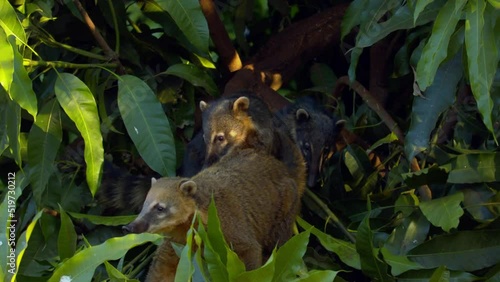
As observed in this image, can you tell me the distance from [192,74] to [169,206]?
1.31 meters

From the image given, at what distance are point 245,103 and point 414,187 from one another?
1352 mm

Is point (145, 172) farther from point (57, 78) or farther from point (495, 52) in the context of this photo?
point (495, 52)

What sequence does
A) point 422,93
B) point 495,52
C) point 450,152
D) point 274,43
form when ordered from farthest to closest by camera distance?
point 274,43 < point 450,152 < point 422,93 < point 495,52

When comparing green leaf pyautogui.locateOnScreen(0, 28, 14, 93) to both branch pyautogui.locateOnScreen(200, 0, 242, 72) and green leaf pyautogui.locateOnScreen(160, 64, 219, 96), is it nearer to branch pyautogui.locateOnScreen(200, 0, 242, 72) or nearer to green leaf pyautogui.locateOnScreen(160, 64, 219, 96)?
green leaf pyautogui.locateOnScreen(160, 64, 219, 96)

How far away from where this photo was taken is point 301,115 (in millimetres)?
7773

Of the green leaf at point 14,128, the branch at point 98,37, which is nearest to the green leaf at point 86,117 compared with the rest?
the green leaf at point 14,128

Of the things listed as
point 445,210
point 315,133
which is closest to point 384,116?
point 315,133

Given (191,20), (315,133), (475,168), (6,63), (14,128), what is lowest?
(315,133)

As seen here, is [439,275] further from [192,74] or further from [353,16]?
[192,74]

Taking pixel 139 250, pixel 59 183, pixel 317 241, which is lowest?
pixel 317 241

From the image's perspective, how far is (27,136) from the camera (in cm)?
705

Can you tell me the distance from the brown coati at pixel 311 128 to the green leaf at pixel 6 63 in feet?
7.83

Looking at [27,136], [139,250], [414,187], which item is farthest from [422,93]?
[27,136]

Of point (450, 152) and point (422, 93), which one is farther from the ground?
point (422, 93)
